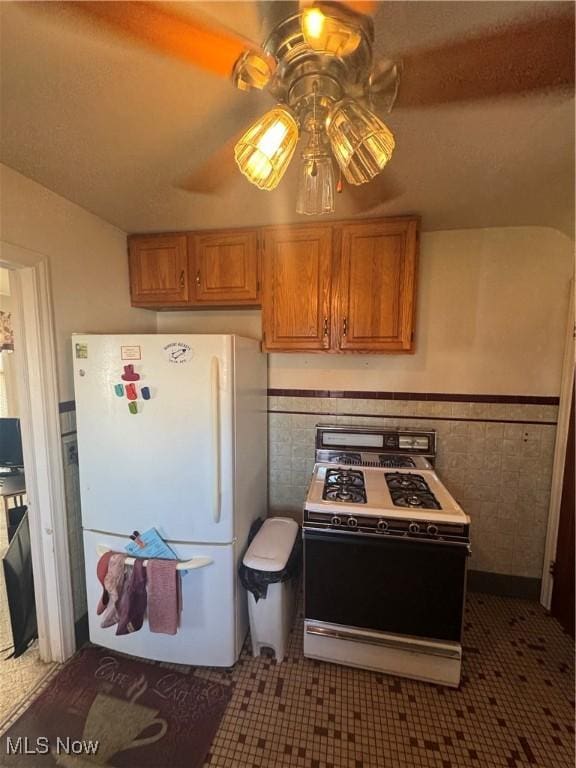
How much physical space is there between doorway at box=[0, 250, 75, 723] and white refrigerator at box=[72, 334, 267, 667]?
0.12 m

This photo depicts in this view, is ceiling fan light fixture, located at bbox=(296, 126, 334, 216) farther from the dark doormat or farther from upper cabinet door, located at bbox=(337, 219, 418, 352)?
the dark doormat

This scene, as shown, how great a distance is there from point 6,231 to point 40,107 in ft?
1.95

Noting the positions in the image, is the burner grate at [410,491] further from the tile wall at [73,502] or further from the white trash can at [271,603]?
the tile wall at [73,502]

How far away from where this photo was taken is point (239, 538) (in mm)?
1698

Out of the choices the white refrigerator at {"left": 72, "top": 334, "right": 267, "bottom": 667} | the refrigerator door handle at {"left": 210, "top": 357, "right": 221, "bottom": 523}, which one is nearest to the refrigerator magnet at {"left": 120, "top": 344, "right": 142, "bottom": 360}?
the white refrigerator at {"left": 72, "top": 334, "right": 267, "bottom": 667}

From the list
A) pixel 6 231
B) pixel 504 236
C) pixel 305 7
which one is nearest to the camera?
pixel 305 7

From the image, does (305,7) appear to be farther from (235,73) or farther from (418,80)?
(418,80)

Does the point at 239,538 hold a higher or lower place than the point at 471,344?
lower

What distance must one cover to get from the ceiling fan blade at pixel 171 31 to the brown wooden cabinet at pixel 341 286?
110 cm

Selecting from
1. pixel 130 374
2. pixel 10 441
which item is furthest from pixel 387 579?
pixel 10 441

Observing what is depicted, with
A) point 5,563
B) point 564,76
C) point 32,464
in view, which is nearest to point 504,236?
point 564,76

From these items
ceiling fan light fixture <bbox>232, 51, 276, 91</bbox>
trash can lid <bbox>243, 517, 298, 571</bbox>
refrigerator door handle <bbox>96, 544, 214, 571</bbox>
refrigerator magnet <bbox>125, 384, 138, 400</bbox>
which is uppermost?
ceiling fan light fixture <bbox>232, 51, 276, 91</bbox>

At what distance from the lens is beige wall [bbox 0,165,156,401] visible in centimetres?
142

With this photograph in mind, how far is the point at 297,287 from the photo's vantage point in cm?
192
